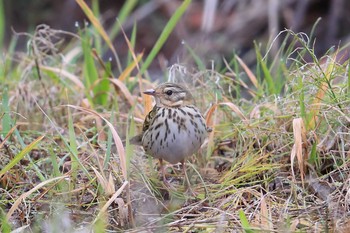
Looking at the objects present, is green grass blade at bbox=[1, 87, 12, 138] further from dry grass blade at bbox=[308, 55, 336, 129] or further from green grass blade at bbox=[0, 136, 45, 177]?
dry grass blade at bbox=[308, 55, 336, 129]

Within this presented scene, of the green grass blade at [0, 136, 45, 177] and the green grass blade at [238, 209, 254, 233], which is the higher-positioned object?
the green grass blade at [0, 136, 45, 177]

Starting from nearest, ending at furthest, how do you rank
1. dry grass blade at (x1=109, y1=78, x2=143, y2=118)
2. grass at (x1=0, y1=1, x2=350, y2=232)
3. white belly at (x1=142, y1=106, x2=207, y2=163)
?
grass at (x1=0, y1=1, x2=350, y2=232) → white belly at (x1=142, y1=106, x2=207, y2=163) → dry grass blade at (x1=109, y1=78, x2=143, y2=118)

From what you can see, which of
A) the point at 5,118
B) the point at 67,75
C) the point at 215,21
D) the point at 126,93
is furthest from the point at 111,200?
the point at 215,21

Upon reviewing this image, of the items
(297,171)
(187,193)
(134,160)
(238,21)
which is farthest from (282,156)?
(238,21)

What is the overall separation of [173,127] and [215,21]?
219 inches

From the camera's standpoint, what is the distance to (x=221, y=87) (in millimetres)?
5352

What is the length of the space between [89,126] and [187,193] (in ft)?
3.40

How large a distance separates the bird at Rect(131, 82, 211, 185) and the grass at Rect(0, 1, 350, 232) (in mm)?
137

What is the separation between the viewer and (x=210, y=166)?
5016 mm

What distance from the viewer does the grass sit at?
4.13 metres

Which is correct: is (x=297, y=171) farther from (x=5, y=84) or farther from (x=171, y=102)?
(x=5, y=84)

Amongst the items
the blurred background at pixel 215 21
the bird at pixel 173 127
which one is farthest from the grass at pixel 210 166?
the blurred background at pixel 215 21

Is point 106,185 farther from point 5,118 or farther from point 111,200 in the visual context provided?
point 5,118

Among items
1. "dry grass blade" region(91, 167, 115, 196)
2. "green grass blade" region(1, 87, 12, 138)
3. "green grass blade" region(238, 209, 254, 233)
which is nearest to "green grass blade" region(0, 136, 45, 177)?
"dry grass blade" region(91, 167, 115, 196)
